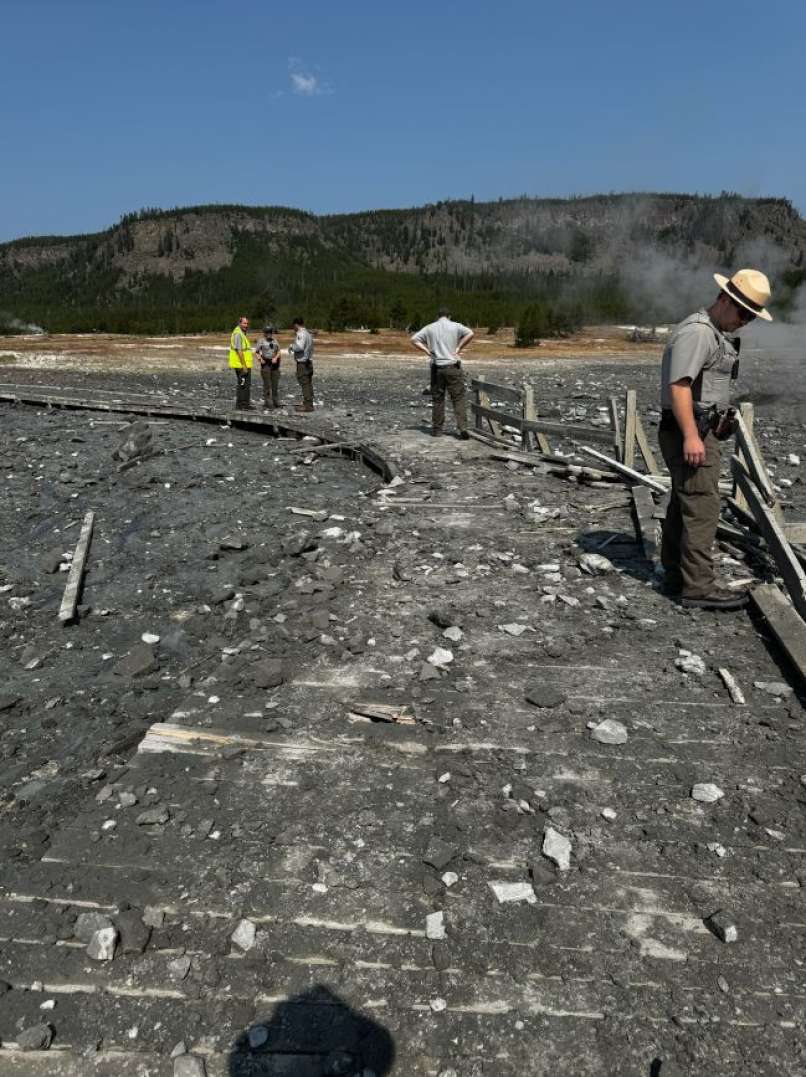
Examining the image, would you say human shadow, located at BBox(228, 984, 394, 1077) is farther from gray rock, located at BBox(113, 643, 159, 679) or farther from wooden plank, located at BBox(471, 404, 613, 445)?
wooden plank, located at BBox(471, 404, 613, 445)

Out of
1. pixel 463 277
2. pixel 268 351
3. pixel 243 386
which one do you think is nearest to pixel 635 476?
pixel 268 351

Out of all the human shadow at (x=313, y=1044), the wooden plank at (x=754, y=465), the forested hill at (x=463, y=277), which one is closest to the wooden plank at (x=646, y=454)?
the wooden plank at (x=754, y=465)

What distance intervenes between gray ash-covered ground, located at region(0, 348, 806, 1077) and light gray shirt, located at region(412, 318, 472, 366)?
17.0 ft

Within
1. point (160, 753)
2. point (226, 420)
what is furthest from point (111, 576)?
point (226, 420)

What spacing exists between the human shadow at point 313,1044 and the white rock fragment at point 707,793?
1.74m

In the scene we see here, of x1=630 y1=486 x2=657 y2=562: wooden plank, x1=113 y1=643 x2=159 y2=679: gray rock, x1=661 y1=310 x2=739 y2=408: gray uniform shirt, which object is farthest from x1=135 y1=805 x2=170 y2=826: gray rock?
x1=630 y1=486 x2=657 y2=562: wooden plank

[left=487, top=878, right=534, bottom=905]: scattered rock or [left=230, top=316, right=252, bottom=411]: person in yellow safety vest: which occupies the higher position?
[left=230, top=316, right=252, bottom=411]: person in yellow safety vest

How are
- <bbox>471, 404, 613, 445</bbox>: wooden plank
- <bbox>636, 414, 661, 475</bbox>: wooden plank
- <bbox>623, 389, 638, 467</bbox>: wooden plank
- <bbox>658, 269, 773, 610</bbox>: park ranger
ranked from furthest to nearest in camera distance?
1. <bbox>471, 404, 613, 445</bbox>: wooden plank
2. <bbox>623, 389, 638, 467</bbox>: wooden plank
3. <bbox>636, 414, 661, 475</bbox>: wooden plank
4. <bbox>658, 269, 773, 610</bbox>: park ranger

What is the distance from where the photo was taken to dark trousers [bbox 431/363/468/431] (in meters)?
Answer: 11.6

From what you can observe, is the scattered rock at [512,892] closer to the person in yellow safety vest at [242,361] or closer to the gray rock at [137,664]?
the gray rock at [137,664]

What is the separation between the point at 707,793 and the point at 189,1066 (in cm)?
232

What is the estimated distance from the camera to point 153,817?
125 inches

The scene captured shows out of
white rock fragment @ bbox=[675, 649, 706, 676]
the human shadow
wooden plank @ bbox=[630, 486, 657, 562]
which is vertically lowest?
the human shadow

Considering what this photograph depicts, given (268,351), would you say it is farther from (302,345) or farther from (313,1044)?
(313,1044)
